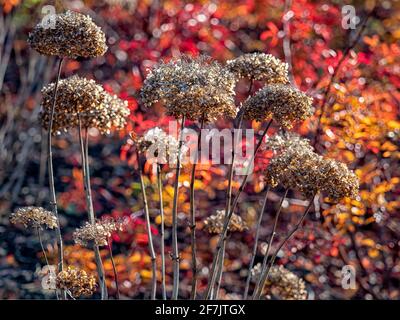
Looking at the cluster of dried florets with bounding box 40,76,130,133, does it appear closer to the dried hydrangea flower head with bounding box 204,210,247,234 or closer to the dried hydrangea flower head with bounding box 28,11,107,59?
the dried hydrangea flower head with bounding box 28,11,107,59

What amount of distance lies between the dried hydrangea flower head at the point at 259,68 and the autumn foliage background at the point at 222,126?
171cm

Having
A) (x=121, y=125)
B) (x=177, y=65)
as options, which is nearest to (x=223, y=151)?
→ (x=121, y=125)

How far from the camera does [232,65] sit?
318 centimetres

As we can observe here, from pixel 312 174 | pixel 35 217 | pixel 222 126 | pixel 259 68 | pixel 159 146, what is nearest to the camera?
pixel 312 174

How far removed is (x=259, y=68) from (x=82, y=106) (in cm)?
78

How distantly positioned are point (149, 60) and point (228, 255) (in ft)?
6.54

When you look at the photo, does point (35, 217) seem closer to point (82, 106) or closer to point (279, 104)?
point (82, 106)

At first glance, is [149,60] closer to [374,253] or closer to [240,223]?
[374,253]

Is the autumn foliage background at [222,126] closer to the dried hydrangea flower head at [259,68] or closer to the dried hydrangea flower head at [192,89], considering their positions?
the dried hydrangea flower head at [259,68]

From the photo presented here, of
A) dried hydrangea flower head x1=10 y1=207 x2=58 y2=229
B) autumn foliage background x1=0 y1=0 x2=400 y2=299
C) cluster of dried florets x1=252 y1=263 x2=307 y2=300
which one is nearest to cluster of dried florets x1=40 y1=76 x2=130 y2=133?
dried hydrangea flower head x1=10 y1=207 x2=58 y2=229

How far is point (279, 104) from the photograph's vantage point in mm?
2932

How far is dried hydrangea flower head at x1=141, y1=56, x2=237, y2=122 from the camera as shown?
2748 millimetres

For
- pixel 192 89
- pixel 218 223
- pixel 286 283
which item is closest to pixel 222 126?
pixel 286 283

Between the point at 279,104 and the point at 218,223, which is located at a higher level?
the point at 279,104
